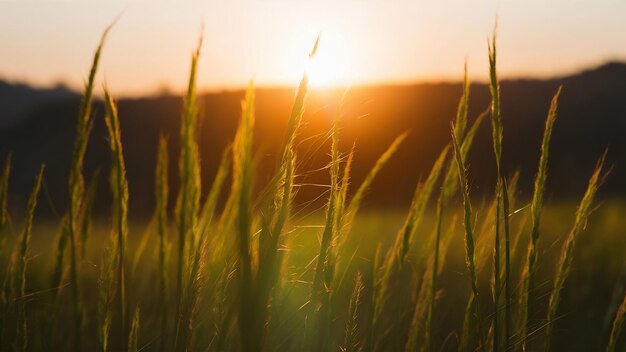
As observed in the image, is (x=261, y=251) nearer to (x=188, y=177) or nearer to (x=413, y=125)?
(x=188, y=177)

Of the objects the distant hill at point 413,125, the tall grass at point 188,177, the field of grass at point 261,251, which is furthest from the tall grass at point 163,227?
the distant hill at point 413,125

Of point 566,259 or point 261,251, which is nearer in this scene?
point 261,251

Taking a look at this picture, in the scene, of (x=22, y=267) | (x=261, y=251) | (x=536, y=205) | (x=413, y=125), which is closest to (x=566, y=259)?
(x=536, y=205)

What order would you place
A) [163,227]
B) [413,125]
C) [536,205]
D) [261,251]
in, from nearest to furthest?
[261,251]
[536,205]
[163,227]
[413,125]

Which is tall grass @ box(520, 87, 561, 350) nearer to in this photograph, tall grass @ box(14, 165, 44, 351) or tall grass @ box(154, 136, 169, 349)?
tall grass @ box(154, 136, 169, 349)

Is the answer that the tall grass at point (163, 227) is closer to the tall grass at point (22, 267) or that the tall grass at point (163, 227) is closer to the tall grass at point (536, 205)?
the tall grass at point (22, 267)

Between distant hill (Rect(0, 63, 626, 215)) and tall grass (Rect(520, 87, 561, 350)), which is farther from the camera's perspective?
distant hill (Rect(0, 63, 626, 215))

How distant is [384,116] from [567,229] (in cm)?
920

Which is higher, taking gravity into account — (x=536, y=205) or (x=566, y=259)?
(x=536, y=205)

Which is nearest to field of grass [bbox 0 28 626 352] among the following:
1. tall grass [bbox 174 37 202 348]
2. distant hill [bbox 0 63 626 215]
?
tall grass [bbox 174 37 202 348]

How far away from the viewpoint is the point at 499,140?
1163 millimetres

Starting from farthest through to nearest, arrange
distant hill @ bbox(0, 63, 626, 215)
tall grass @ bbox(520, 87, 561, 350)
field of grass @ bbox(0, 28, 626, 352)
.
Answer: distant hill @ bbox(0, 63, 626, 215), tall grass @ bbox(520, 87, 561, 350), field of grass @ bbox(0, 28, 626, 352)

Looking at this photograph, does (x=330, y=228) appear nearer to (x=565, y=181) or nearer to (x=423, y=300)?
(x=423, y=300)

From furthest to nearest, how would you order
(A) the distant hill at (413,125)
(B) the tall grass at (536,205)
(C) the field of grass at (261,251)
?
1. (A) the distant hill at (413,125)
2. (B) the tall grass at (536,205)
3. (C) the field of grass at (261,251)
